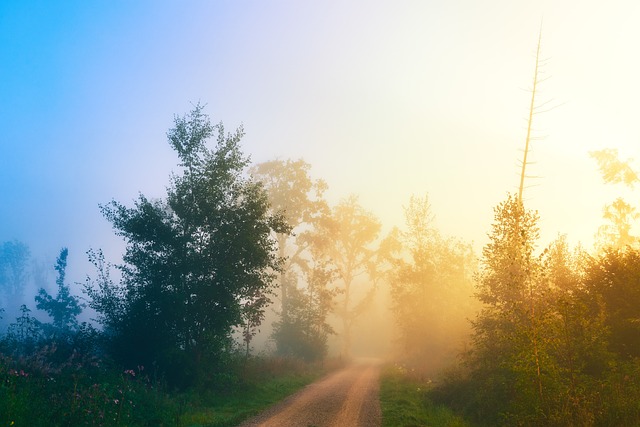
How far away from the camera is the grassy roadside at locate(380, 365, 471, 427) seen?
13422mm

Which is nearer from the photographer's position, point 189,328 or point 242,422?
point 242,422

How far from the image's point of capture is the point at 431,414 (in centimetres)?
1485

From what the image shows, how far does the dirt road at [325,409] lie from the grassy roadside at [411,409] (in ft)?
1.73

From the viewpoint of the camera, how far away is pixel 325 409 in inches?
617

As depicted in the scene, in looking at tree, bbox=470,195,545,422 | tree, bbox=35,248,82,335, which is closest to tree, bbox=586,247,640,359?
tree, bbox=470,195,545,422

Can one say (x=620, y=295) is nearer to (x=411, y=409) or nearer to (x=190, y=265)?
(x=411, y=409)

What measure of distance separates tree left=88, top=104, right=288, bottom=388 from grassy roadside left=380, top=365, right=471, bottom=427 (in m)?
9.18

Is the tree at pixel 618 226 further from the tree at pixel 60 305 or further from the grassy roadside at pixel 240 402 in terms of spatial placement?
the tree at pixel 60 305

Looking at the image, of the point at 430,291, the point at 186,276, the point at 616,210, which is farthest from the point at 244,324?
the point at 616,210

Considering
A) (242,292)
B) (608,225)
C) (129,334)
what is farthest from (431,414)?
(608,225)

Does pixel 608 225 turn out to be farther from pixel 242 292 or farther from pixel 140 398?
pixel 140 398

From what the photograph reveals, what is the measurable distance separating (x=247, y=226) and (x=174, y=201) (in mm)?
4628

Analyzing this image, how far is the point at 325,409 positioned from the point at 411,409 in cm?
377

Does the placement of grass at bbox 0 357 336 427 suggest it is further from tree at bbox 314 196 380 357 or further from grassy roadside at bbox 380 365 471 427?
tree at bbox 314 196 380 357
